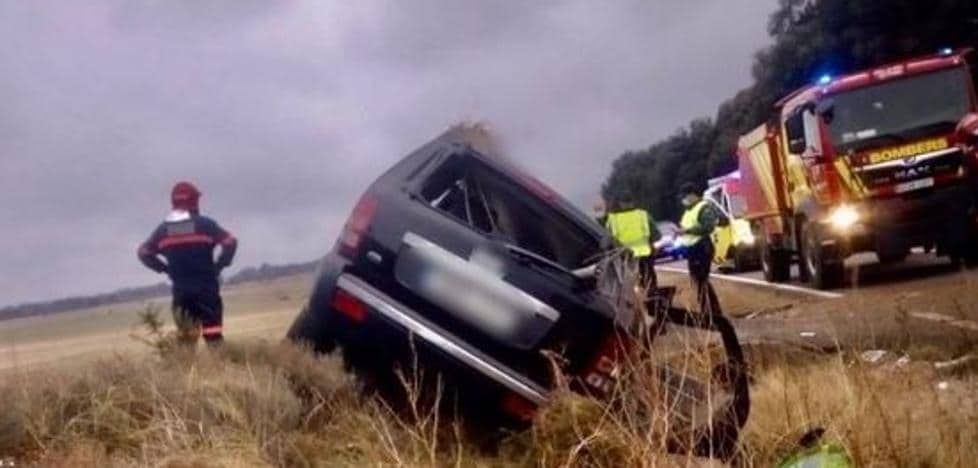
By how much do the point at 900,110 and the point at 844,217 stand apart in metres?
1.38

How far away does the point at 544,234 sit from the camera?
690 cm

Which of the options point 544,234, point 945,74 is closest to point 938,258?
point 945,74

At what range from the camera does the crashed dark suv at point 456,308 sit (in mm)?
5422

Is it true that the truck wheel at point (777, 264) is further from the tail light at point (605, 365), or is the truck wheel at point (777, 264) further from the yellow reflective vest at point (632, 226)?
the tail light at point (605, 365)

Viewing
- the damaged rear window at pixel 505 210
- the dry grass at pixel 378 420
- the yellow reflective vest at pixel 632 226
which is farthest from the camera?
the yellow reflective vest at pixel 632 226

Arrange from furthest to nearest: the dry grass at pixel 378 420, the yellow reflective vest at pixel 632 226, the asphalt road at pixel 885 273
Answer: the asphalt road at pixel 885 273 < the yellow reflective vest at pixel 632 226 < the dry grass at pixel 378 420

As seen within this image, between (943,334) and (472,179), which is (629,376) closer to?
(472,179)

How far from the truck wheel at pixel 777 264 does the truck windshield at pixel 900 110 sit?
4539 millimetres

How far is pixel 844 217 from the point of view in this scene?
1468 cm

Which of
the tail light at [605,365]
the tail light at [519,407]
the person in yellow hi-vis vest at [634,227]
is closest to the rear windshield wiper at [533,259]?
the tail light at [605,365]

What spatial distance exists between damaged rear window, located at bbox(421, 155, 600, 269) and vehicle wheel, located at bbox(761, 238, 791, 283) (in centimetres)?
1245

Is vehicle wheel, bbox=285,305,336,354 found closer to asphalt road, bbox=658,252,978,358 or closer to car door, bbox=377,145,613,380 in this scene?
car door, bbox=377,145,613,380

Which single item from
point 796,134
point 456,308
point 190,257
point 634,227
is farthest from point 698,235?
point 456,308

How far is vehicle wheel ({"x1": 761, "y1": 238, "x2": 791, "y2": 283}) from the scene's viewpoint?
62.3ft
